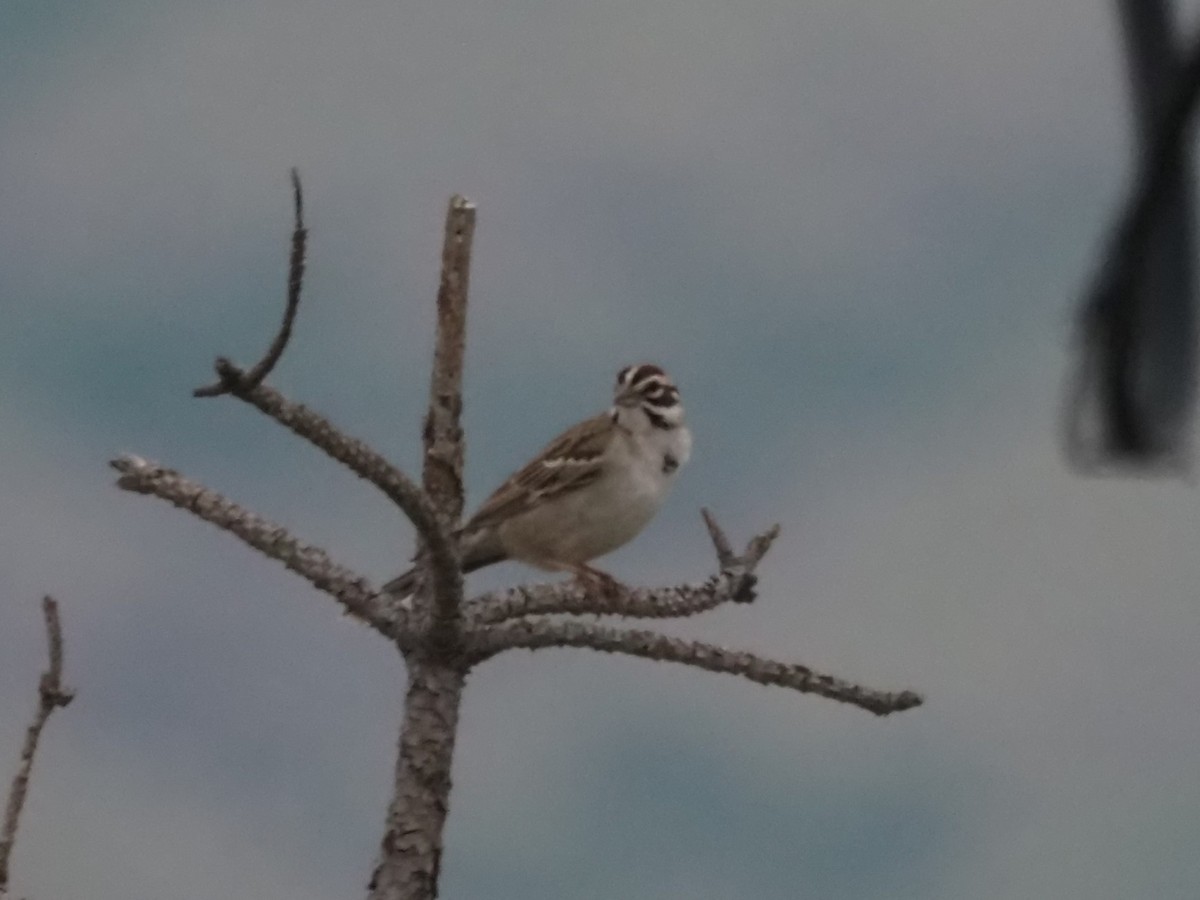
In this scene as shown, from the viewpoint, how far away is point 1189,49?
0.77m

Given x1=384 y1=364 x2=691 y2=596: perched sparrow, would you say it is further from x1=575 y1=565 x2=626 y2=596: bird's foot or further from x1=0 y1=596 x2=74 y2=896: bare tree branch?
x1=0 y1=596 x2=74 y2=896: bare tree branch

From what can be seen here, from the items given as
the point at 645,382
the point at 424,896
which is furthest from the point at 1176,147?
the point at 645,382

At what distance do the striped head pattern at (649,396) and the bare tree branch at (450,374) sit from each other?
2.82 metres

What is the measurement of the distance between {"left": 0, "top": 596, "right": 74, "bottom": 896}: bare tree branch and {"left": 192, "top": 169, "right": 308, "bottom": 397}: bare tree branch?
2105 mm

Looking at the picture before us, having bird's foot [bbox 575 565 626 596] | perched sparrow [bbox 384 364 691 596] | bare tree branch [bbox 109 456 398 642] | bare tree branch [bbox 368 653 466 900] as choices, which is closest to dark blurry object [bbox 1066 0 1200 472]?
bare tree branch [bbox 368 653 466 900]

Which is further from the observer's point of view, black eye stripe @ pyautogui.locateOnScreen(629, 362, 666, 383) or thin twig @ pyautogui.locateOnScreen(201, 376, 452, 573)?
black eye stripe @ pyautogui.locateOnScreen(629, 362, 666, 383)

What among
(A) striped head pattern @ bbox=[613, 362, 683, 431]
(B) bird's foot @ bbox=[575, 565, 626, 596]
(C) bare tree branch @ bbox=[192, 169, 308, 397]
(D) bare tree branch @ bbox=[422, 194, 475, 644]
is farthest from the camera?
(A) striped head pattern @ bbox=[613, 362, 683, 431]

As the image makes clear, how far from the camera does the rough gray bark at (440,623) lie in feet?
25.2

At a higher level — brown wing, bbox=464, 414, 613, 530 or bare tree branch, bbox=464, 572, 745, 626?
brown wing, bbox=464, 414, 613, 530

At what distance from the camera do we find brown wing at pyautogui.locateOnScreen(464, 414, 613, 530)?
35.1 feet

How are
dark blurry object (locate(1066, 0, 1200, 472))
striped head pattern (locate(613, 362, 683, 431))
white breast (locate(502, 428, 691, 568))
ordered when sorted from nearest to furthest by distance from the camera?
dark blurry object (locate(1066, 0, 1200, 472)) → white breast (locate(502, 428, 691, 568)) → striped head pattern (locate(613, 362, 683, 431))

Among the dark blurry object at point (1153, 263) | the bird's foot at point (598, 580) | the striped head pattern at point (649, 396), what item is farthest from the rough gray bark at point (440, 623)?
the dark blurry object at point (1153, 263)

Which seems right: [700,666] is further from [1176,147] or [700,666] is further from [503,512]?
[1176,147]

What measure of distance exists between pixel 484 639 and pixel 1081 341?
24.0 feet
